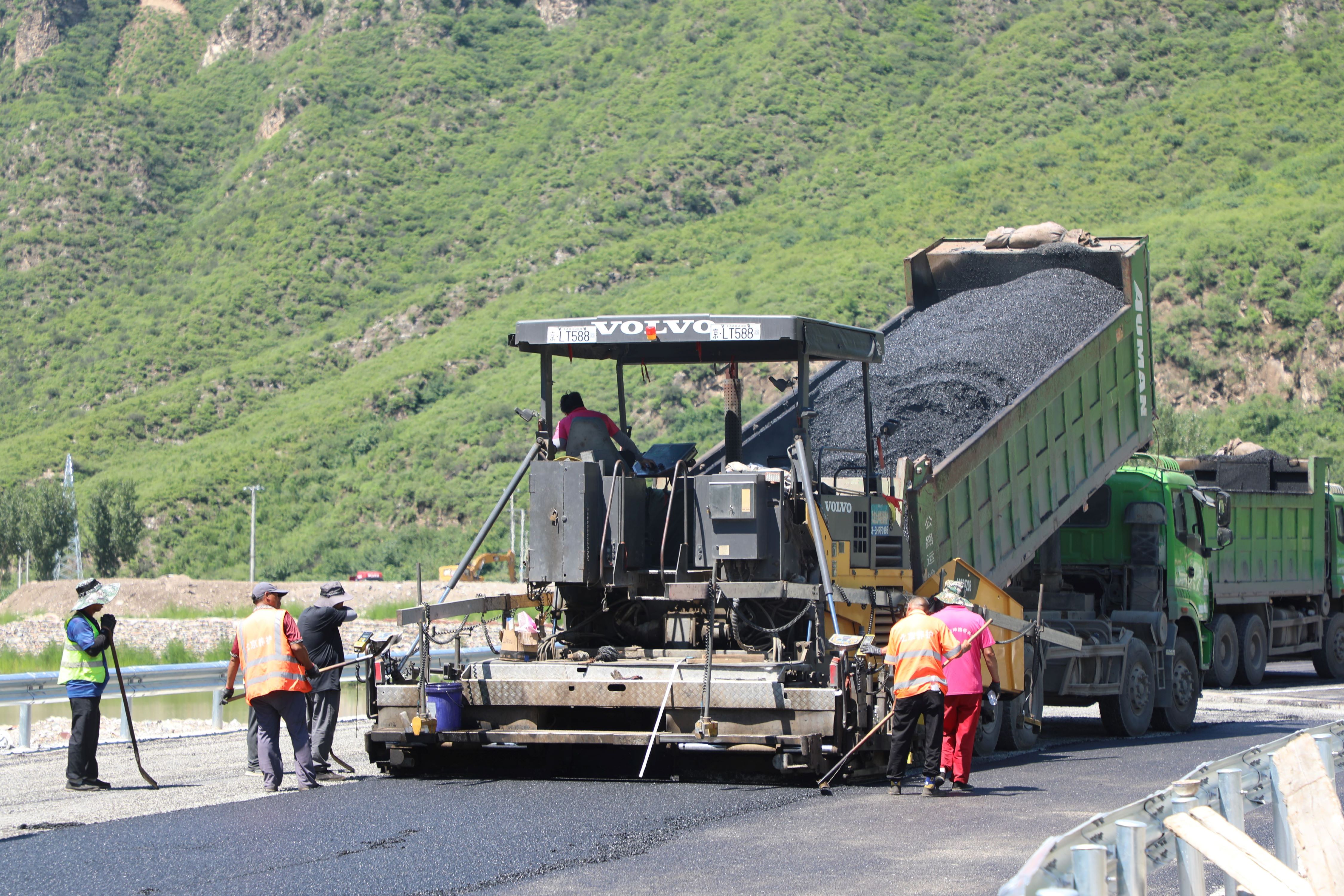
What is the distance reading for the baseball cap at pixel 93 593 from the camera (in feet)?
35.5

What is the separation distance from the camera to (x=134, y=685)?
1466cm

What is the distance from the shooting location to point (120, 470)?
64562 mm

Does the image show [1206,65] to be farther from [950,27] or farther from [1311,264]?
[1311,264]

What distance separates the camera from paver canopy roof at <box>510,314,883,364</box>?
1063 cm

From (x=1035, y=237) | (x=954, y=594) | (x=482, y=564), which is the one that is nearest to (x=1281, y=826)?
(x=954, y=594)

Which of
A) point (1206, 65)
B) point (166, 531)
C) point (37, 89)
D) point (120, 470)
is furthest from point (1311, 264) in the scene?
point (37, 89)

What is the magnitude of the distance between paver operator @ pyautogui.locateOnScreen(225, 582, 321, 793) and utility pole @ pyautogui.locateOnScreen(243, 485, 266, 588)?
41.7m

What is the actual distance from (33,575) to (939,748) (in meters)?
56.5

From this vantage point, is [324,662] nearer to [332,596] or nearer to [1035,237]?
[332,596]

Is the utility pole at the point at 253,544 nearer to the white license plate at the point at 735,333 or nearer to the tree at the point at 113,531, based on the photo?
the tree at the point at 113,531

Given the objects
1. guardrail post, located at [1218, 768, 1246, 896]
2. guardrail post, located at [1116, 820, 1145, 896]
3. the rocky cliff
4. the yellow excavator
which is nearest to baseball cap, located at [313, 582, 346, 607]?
the yellow excavator

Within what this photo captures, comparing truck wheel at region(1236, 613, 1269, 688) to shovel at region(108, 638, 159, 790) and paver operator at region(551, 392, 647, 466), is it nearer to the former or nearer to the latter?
paver operator at region(551, 392, 647, 466)

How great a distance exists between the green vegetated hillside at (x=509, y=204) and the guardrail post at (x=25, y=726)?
31258 millimetres

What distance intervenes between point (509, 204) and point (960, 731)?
243ft
